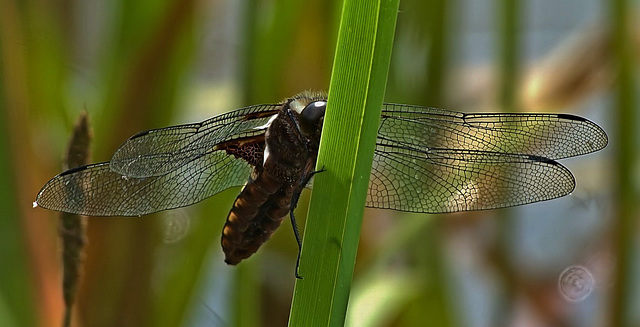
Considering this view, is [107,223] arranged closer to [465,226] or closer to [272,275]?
[272,275]

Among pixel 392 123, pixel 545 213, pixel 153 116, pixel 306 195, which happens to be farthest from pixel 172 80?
pixel 545 213

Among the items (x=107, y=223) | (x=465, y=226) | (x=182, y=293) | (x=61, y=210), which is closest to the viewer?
(x=61, y=210)

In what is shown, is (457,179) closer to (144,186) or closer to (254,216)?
(254,216)
